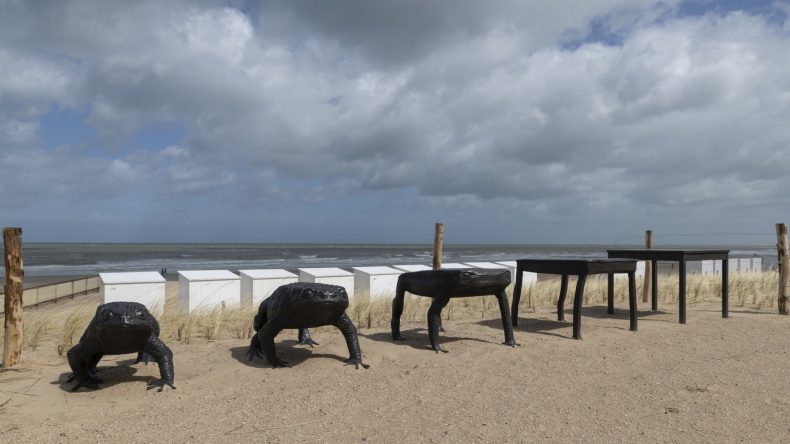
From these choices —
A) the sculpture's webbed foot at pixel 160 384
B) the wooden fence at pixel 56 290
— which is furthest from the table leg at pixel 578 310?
the wooden fence at pixel 56 290

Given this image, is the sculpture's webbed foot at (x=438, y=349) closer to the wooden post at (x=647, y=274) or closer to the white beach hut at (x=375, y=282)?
the white beach hut at (x=375, y=282)

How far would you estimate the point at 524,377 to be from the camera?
5.43m

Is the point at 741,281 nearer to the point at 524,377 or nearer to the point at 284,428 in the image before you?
the point at 524,377

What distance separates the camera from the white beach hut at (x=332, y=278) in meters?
12.2

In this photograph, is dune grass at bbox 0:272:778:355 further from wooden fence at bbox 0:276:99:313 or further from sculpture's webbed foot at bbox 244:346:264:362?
wooden fence at bbox 0:276:99:313

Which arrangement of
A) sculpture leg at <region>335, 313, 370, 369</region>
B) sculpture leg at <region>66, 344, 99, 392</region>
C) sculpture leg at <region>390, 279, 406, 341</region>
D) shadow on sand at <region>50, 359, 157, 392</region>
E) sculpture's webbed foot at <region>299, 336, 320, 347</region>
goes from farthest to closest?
sculpture leg at <region>390, 279, 406, 341</region> < sculpture's webbed foot at <region>299, 336, 320, 347</region> < sculpture leg at <region>335, 313, 370, 369</region> < shadow on sand at <region>50, 359, 157, 392</region> < sculpture leg at <region>66, 344, 99, 392</region>

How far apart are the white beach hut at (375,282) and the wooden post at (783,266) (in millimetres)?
7288

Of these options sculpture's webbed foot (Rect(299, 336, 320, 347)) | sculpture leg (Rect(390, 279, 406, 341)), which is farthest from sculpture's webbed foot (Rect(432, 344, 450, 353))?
sculpture's webbed foot (Rect(299, 336, 320, 347))

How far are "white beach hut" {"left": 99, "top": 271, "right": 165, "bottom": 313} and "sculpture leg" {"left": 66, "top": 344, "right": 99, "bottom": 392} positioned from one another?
5741mm

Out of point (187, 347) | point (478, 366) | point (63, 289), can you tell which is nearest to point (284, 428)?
point (478, 366)

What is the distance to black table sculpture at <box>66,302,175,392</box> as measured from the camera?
488 centimetres

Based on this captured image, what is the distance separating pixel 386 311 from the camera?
934cm

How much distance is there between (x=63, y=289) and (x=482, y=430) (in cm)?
1674

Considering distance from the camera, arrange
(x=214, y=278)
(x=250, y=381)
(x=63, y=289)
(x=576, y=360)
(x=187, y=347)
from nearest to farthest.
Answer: (x=250, y=381) < (x=576, y=360) < (x=187, y=347) < (x=214, y=278) < (x=63, y=289)
